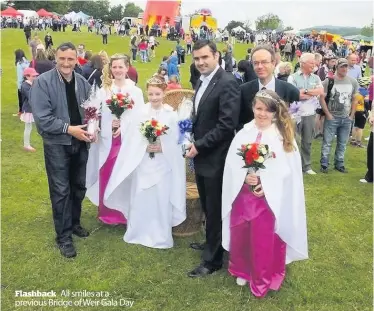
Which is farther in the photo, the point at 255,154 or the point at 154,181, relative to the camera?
the point at 154,181

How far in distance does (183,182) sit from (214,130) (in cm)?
126

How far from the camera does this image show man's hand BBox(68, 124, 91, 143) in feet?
15.3

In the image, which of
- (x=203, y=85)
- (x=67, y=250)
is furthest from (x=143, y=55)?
(x=203, y=85)

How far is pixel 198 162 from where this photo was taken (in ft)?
14.5

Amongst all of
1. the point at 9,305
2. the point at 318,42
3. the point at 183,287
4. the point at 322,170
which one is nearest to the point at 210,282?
the point at 183,287

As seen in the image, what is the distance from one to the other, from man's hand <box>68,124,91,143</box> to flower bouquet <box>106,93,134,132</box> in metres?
0.86

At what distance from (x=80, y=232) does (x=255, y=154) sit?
279 centimetres

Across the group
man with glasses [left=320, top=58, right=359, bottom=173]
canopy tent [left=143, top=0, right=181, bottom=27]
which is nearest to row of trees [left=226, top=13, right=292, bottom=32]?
canopy tent [left=143, top=0, right=181, bottom=27]

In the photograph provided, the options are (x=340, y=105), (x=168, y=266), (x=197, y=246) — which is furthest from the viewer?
(x=340, y=105)

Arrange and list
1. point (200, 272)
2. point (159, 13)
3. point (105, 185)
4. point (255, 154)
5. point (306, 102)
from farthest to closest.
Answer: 1. point (159, 13)
2. point (306, 102)
3. point (105, 185)
4. point (200, 272)
5. point (255, 154)

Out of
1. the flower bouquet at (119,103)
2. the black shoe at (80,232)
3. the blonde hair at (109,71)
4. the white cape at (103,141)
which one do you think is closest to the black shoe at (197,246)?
the black shoe at (80,232)

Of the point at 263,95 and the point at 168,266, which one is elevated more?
the point at 263,95

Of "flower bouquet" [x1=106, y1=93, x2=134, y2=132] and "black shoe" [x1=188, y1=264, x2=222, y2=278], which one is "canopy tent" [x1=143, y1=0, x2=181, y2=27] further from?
"black shoe" [x1=188, y1=264, x2=222, y2=278]

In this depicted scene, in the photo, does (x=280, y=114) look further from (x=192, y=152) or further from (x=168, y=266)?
(x=168, y=266)
